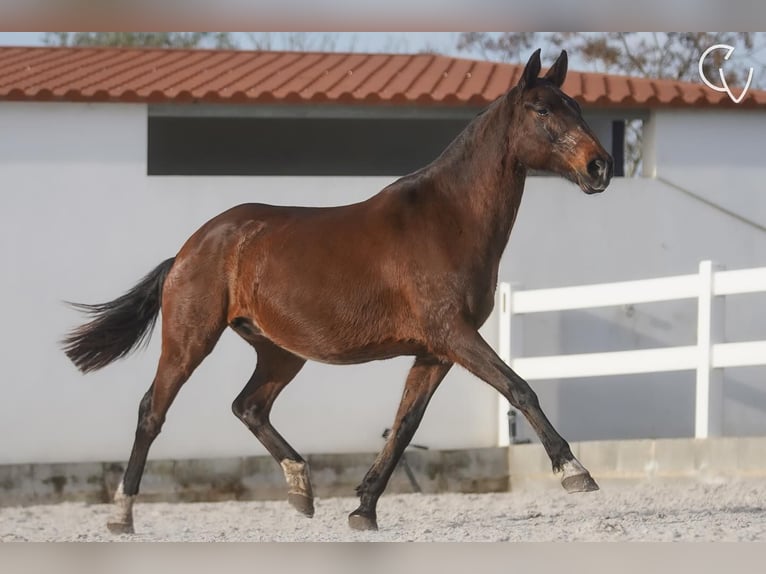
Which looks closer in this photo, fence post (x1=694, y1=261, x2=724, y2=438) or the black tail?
the black tail

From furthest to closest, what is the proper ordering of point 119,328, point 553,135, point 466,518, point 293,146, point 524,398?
point 293,146, point 466,518, point 119,328, point 553,135, point 524,398

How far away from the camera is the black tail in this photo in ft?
21.5

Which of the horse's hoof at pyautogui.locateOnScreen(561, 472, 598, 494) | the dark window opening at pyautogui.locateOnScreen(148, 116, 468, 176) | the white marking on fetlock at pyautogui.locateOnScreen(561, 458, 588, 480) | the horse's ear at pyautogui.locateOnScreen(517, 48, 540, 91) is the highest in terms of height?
the dark window opening at pyautogui.locateOnScreen(148, 116, 468, 176)

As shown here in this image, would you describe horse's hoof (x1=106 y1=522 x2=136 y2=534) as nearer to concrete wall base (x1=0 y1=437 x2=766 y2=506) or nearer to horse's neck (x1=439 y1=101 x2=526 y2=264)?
horse's neck (x1=439 y1=101 x2=526 y2=264)

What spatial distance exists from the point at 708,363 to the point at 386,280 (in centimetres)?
310

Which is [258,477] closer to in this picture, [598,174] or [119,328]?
[119,328]

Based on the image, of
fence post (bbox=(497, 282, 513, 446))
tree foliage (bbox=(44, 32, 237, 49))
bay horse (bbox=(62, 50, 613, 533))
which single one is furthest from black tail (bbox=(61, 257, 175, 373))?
tree foliage (bbox=(44, 32, 237, 49))

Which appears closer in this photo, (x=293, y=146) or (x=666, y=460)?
(x=666, y=460)

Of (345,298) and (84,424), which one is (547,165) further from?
(84,424)

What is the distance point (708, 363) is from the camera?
8.09 metres

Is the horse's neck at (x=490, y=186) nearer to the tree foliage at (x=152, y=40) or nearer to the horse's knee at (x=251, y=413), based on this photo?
the horse's knee at (x=251, y=413)

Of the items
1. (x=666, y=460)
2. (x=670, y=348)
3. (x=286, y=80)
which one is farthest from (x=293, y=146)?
(x=666, y=460)

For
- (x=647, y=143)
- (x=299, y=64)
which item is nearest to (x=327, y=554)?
(x=647, y=143)

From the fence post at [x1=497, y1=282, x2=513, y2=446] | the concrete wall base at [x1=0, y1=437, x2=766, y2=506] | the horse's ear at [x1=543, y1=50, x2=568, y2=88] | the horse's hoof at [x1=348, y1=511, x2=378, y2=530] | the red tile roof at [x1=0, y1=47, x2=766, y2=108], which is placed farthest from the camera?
the red tile roof at [x1=0, y1=47, x2=766, y2=108]
